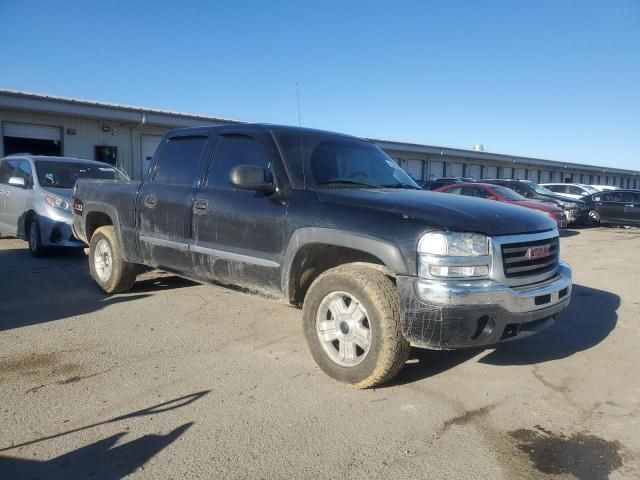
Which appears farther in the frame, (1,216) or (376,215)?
(1,216)

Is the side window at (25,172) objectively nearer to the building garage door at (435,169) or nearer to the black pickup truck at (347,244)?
the black pickup truck at (347,244)

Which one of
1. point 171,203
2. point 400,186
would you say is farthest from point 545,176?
point 171,203

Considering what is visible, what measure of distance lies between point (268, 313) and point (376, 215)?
244cm

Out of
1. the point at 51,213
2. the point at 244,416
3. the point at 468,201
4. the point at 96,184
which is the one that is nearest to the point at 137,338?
the point at 244,416

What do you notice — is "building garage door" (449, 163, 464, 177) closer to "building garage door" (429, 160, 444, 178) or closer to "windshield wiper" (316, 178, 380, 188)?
"building garage door" (429, 160, 444, 178)

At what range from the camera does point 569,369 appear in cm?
423

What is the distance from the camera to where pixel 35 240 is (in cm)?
873

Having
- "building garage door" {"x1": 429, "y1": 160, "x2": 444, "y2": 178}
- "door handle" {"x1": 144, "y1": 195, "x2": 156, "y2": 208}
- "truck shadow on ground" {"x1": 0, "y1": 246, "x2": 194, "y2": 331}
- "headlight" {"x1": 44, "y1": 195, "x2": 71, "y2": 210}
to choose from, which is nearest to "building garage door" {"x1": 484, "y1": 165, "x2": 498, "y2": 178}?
"building garage door" {"x1": 429, "y1": 160, "x2": 444, "y2": 178}

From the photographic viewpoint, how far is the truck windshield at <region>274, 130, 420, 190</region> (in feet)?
14.4

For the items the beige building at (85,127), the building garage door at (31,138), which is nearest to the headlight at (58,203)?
the beige building at (85,127)

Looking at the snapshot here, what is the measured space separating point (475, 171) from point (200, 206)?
134 feet

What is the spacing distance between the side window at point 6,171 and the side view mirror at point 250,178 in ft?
25.3

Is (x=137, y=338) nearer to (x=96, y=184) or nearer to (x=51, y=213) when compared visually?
(x=96, y=184)

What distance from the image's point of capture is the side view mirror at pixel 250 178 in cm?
408
